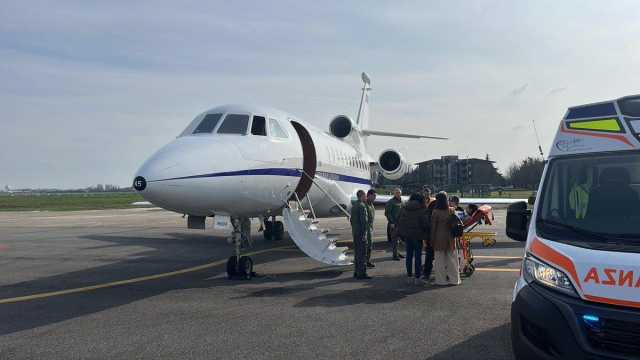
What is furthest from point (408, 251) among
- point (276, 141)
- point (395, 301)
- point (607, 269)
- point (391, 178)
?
point (391, 178)

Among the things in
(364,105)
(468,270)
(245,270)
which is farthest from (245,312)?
(364,105)

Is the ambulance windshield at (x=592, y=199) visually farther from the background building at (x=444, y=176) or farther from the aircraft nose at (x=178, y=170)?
the background building at (x=444, y=176)

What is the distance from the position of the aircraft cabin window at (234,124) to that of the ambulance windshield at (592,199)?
6686 mm

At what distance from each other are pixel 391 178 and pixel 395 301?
14.1 meters

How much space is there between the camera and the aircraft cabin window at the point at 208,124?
10461 millimetres

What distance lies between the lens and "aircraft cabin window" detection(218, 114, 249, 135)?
1055 cm

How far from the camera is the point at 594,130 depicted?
16.5 feet

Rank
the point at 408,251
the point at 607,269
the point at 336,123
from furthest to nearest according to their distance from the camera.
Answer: the point at 336,123 < the point at 408,251 < the point at 607,269

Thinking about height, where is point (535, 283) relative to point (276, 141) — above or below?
below

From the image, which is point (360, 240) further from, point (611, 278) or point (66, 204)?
point (66, 204)

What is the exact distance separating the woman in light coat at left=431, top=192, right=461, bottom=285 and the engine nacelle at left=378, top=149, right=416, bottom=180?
38.4 ft

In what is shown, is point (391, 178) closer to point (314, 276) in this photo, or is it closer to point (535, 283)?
point (314, 276)

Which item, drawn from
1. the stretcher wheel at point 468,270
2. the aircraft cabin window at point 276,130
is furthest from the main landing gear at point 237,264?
the stretcher wheel at point 468,270

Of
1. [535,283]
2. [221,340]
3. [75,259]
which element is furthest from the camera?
[75,259]
